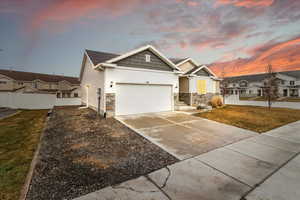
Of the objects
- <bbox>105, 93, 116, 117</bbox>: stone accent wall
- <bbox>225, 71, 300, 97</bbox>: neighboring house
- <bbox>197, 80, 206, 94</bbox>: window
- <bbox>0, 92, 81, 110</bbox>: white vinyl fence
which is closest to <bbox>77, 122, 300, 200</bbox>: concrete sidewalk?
<bbox>105, 93, 116, 117</bbox>: stone accent wall

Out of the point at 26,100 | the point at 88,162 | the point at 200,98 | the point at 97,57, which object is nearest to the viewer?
the point at 88,162

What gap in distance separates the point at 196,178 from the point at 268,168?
2046 millimetres

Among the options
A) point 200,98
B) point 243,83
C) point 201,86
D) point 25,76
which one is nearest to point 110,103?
point 200,98

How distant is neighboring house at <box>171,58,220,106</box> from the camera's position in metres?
13.4

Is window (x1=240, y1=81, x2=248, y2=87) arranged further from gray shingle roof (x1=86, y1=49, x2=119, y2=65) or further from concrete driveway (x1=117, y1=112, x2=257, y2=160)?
gray shingle roof (x1=86, y1=49, x2=119, y2=65)

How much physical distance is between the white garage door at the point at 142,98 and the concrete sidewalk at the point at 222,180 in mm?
6456

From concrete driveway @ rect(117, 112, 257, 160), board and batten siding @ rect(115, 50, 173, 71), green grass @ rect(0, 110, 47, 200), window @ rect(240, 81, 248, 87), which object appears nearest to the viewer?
green grass @ rect(0, 110, 47, 200)

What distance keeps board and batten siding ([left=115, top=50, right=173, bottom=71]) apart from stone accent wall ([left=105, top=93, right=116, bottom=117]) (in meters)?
2.40

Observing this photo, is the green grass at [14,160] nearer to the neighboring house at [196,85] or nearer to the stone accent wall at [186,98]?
the stone accent wall at [186,98]

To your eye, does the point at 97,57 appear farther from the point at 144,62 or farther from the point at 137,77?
the point at 137,77

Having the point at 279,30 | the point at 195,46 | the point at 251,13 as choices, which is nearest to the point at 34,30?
the point at 195,46

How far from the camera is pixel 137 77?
935cm

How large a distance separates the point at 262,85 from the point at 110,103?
43248mm

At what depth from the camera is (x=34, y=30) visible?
11.6 metres
